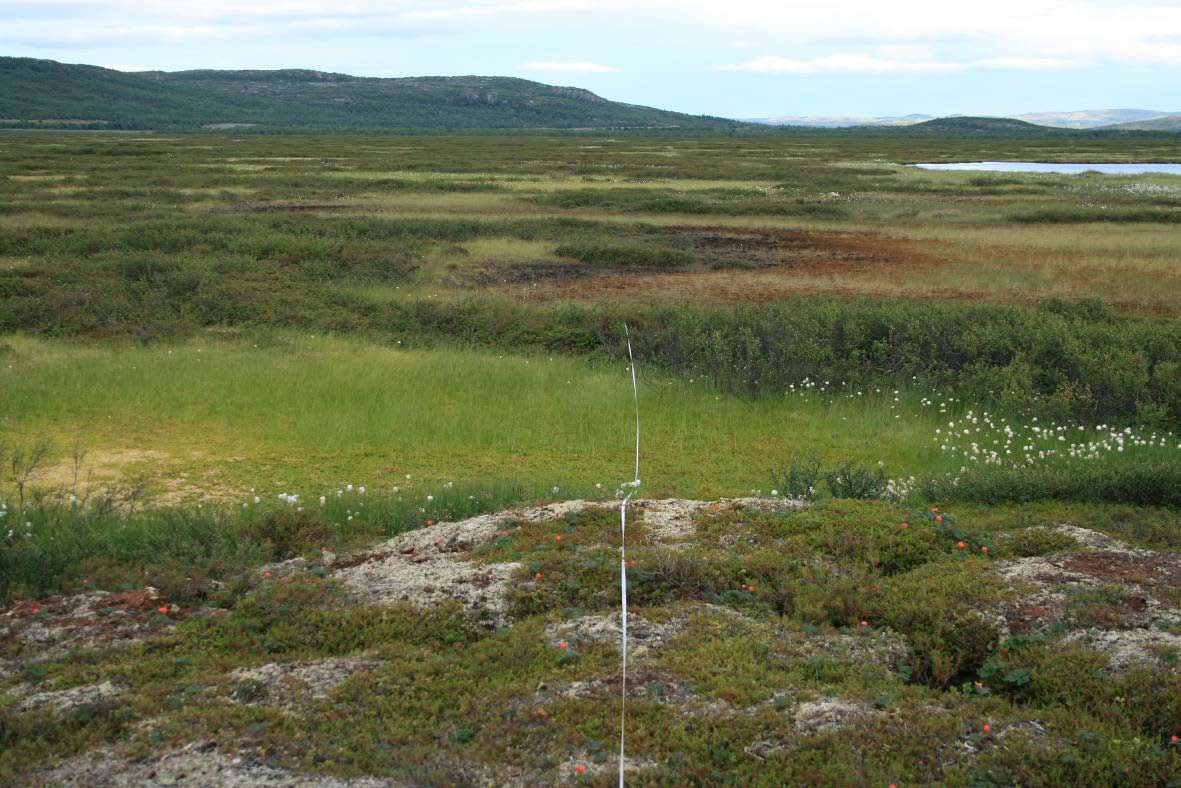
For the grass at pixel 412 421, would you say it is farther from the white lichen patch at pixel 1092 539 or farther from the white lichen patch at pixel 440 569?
the white lichen patch at pixel 1092 539

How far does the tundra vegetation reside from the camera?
4.53 metres

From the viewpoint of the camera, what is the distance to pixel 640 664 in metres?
5.13

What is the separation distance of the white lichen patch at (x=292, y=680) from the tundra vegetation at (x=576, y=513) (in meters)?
0.03

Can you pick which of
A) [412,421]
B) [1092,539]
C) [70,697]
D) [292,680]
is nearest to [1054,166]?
[412,421]

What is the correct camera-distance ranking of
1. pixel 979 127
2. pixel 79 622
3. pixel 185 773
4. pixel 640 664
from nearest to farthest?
pixel 185 773 → pixel 640 664 → pixel 79 622 → pixel 979 127

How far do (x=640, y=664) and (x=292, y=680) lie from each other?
1718 mm

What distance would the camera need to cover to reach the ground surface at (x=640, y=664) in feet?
14.2

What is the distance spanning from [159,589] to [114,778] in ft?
7.12

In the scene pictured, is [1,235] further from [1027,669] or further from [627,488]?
[1027,669]

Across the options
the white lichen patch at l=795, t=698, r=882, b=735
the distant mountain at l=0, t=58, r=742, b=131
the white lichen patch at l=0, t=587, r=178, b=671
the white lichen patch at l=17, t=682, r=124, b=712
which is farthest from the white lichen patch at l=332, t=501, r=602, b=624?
the distant mountain at l=0, t=58, r=742, b=131

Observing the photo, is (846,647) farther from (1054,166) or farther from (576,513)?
(1054,166)

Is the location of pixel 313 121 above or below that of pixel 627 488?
above

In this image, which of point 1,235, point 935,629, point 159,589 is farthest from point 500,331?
point 1,235

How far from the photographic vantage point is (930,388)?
12.8 meters
